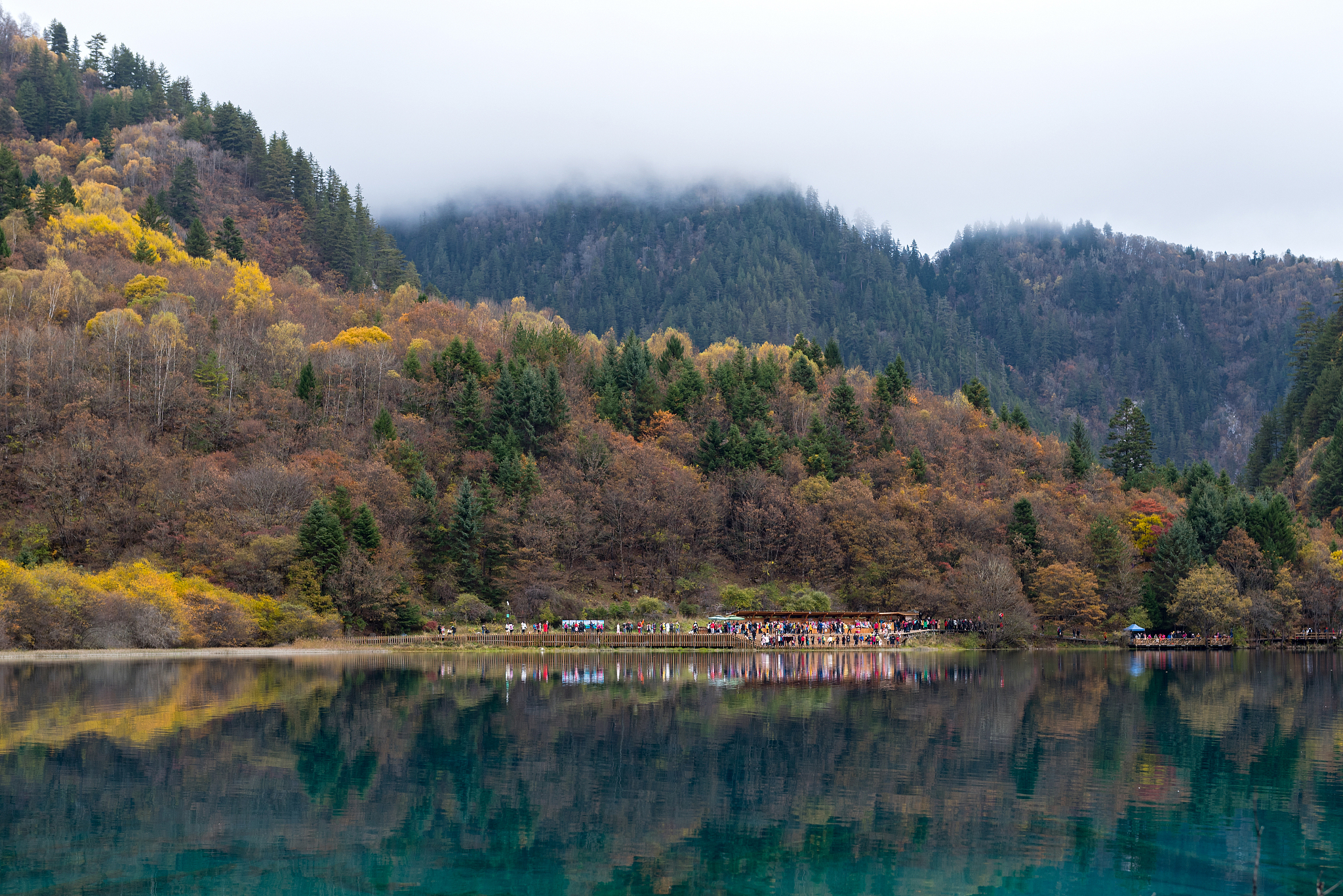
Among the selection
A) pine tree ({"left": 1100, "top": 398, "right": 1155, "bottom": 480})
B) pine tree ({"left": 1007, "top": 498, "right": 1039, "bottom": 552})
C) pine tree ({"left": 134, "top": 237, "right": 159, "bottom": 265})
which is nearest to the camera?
pine tree ({"left": 1007, "top": 498, "right": 1039, "bottom": 552})

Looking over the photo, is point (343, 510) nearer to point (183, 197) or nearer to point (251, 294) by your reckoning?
point (251, 294)

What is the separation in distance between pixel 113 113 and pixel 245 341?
7487 centimetres

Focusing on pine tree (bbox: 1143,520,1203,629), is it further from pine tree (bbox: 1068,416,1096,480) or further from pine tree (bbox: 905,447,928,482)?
pine tree (bbox: 905,447,928,482)

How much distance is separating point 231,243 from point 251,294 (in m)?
23.0

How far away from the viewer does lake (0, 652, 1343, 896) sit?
21.6m

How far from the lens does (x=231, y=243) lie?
467 ft

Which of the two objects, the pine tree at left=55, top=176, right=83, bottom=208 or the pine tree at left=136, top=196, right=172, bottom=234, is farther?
the pine tree at left=136, top=196, right=172, bottom=234

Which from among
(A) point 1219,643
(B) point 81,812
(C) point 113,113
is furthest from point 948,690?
(C) point 113,113

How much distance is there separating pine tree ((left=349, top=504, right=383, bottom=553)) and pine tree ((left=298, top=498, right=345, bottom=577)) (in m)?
2.17

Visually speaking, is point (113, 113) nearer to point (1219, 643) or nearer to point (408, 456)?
point (408, 456)

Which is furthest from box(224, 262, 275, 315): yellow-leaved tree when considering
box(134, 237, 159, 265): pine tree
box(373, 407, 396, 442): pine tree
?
box(373, 407, 396, 442): pine tree

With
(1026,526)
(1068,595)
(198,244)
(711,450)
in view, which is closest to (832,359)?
(711,450)

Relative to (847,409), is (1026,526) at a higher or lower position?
lower

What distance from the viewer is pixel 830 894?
67.1 ft
